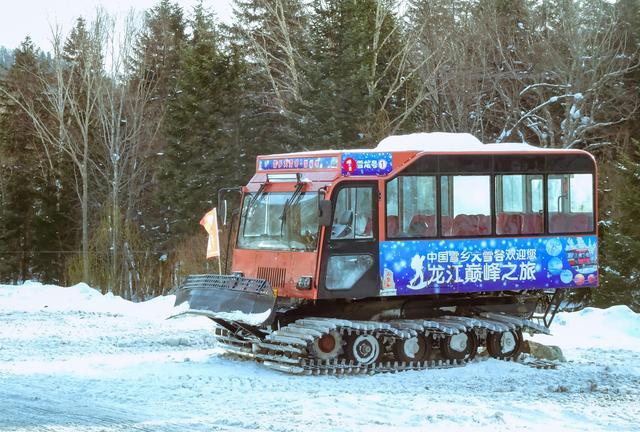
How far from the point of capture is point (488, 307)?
14.3m

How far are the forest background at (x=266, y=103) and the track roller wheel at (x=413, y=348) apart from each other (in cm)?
2074

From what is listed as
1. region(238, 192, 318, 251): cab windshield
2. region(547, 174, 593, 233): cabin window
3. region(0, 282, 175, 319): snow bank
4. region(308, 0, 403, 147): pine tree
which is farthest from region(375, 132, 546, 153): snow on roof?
region(308, 0, 403, 147): pine tree

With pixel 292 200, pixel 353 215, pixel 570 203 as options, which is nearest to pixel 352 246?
pixel 353 215

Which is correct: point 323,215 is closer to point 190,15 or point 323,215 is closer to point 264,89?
point 264,89

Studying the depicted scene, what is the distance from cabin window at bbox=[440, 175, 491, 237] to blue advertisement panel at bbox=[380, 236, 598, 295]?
→ 0.17 metres

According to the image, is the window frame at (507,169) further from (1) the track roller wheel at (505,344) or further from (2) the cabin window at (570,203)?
(1) the track roller wheel at (505,344)

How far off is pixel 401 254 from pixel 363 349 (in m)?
1.32

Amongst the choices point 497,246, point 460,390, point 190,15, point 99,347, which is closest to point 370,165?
point 497,246

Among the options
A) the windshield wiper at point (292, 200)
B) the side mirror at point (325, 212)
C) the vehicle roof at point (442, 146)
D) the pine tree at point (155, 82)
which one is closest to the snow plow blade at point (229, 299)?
the windshield wiper at point (292, 200)

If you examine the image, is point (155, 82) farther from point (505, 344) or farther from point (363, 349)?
point (363, 349)

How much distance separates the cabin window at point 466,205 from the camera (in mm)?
13516

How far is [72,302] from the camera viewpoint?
22.5 meters

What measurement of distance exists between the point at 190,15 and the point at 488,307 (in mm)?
44326

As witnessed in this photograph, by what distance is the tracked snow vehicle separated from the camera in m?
12.9
